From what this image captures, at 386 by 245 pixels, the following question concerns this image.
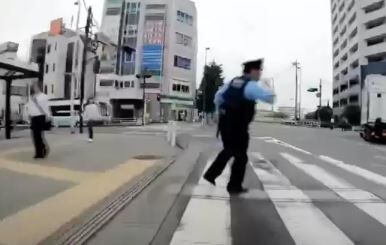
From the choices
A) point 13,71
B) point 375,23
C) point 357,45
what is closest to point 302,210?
point 13,71

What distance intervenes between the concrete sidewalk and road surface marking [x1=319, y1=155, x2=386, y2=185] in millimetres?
3915

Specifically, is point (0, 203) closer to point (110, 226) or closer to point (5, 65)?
point (110, 226)

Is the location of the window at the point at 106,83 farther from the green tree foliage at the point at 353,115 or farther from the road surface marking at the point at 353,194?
the road surface marking at the point at 353,194

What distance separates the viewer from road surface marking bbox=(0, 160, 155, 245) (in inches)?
192

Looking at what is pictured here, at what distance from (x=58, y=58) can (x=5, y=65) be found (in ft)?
223

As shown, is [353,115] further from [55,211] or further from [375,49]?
[55,211]

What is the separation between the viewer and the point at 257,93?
21.9 ft

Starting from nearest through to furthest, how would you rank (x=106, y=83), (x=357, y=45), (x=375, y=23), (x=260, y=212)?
1. (x=260, y=212)
2. (x=106, y=83)
3. (x=375, y=23)
4. (x=357, y=45)

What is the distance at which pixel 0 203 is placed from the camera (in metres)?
6.38

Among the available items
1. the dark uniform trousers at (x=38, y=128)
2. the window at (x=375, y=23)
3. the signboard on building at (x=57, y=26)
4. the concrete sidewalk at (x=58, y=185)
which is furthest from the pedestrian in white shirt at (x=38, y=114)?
the window at (x=375, y=23)

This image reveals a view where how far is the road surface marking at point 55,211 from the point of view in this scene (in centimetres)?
488

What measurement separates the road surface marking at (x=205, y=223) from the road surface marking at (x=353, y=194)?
169cm

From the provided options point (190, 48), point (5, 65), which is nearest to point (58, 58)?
point (190, 48)

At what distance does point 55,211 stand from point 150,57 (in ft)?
251
